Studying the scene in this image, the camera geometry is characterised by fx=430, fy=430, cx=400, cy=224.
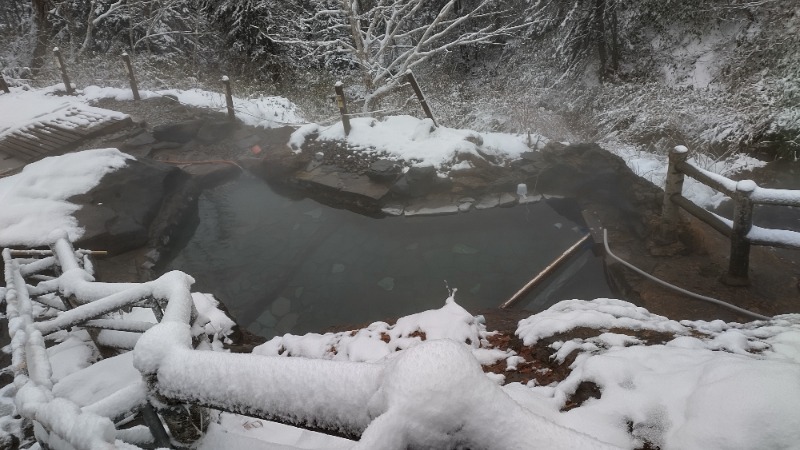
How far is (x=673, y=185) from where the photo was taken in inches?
185

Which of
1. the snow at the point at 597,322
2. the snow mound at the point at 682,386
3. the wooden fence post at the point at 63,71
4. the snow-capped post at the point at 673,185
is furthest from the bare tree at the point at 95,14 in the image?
the snow mound at the point at 682,386

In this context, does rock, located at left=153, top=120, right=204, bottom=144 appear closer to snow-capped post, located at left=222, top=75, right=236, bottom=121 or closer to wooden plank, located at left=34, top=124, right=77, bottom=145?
snow-capped post, located at left=222, top=75, right=236, bottom=121

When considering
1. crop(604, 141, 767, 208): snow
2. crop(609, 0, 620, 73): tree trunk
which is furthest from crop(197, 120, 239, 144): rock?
crop(609, 0, 620, 73): tree trunk

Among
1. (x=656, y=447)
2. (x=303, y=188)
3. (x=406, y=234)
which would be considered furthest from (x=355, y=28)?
(x=656, y=447)

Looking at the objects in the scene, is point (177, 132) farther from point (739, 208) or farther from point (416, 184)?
point (739, 208)

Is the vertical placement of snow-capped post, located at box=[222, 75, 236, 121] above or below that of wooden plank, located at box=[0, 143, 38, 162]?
above

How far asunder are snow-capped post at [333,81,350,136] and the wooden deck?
5.39 metres

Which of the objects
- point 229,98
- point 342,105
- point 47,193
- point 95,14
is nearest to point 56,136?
point 229,98

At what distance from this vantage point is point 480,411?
2.62ft

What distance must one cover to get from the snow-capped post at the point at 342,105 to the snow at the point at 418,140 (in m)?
0.18

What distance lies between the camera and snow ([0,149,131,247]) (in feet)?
18.0

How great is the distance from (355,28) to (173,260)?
6.78 meters

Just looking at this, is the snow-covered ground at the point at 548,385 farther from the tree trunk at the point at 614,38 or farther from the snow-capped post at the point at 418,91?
the tree trunk at the point at 614,38

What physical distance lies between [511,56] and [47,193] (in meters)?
12.6
